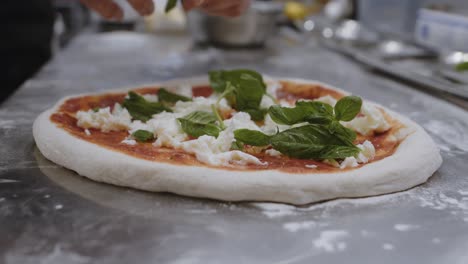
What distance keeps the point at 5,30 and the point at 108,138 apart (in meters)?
2.13

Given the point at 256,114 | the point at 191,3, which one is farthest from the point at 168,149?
the point at 191,3

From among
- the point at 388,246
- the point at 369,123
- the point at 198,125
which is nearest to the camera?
the point at 388,246

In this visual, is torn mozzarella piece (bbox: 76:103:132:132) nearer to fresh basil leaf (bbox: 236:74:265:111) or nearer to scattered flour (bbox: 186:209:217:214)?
fresh basil leaf (bbox: 236:74:265:111)

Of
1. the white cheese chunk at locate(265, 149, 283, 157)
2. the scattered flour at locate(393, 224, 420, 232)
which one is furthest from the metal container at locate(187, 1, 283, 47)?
the scattered flour at locate(393, 224, 420, 232)

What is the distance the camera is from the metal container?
13.2 feet

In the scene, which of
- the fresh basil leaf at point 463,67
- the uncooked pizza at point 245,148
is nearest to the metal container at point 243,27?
the fresh basil leaf at point 463,67

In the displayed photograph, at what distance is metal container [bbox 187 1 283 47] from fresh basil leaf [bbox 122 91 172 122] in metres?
2.20

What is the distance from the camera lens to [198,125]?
1706 mm

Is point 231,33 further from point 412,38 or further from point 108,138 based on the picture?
point 108,138

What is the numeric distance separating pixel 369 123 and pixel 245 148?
49 cm

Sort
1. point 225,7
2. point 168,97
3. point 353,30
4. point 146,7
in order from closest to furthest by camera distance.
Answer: point 168,97
point 146,7
point 225,7
point 353,30

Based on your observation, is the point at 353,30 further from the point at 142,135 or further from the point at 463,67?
the point at 142,135

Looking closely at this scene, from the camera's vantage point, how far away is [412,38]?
4164mm

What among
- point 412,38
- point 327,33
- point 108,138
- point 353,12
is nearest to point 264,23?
point 327,33
